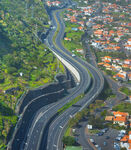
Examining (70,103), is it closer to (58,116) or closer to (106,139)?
(58,116)

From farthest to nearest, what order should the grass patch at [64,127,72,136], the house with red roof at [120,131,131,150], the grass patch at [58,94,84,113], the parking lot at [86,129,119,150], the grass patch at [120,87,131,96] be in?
the grass patch at [120,87,131,96], the grass patch at [58,94,84,113], the grass patch at [64,127,72,136], the parking lot at [86,129,119,150], the house with red roof at [120,131,131,150]

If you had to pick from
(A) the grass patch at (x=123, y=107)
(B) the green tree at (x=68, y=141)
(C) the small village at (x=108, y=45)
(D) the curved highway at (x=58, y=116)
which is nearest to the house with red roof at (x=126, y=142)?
(C) the small village at (x=108, y=45)

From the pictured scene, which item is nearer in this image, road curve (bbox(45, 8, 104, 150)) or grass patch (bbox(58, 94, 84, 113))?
road curve (bbox(45, 8, 104, 150))

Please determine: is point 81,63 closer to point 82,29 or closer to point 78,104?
point 78,104

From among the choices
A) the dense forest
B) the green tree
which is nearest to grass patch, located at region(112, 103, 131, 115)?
the dense forest

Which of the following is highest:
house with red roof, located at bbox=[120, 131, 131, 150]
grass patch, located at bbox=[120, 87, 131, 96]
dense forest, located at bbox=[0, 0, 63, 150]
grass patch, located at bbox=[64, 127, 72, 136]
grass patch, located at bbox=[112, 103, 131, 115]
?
dense forest, located at bbox=[0, 0, 63, 150]

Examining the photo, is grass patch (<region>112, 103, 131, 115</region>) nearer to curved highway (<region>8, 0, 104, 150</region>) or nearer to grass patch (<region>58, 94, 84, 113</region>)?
curved highway (<region>8, 0, 104, 150</region>)
